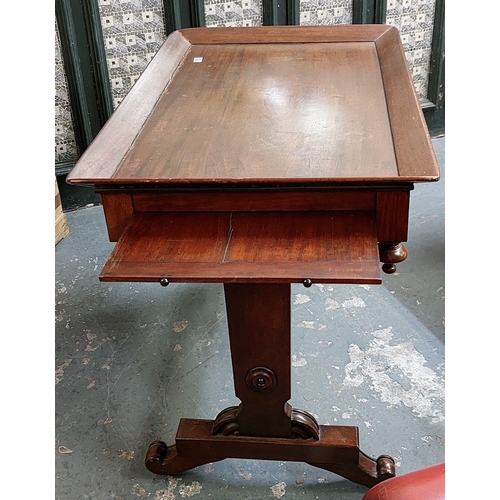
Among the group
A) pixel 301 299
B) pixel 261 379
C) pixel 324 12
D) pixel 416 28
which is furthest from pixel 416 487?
pixel 416 28

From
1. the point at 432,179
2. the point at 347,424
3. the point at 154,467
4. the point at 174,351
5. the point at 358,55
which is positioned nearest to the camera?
the point at 432,179

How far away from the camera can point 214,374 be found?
6.67 feet

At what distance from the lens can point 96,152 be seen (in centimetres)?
140

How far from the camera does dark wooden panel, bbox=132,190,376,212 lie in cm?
124

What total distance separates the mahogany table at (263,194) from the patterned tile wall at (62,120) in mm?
1044

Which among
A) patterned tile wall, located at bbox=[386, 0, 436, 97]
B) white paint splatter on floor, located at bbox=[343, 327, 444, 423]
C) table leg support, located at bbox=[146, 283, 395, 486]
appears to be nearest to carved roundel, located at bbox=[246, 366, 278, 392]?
table leg support, located at bbox=[146, 283, 395, 486]

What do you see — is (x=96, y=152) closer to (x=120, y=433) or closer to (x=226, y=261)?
(x=226, y=261)

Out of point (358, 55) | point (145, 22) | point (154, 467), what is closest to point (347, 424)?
point (154, 467)

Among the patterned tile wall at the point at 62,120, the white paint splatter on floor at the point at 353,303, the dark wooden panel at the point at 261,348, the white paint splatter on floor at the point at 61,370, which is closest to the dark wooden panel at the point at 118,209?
the dark wooden panel at the point at 261,348

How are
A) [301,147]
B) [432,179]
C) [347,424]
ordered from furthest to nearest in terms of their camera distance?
[347,424], [301,147], [432,179]

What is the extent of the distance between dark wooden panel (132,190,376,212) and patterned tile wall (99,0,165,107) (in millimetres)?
1789

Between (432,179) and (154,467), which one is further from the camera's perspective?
(154,467)

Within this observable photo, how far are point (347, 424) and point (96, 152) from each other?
1.06 m

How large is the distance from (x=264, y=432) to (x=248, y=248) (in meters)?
0.67
